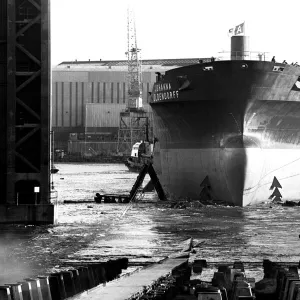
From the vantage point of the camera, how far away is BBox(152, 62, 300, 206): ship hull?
140 ft

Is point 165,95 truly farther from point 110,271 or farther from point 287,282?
point 287,282

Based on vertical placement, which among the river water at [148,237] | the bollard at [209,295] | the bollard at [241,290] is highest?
the bollard at [209,295]

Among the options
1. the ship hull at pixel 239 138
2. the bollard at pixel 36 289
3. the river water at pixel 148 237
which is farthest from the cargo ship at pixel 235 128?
the bollard at pixel 36 289

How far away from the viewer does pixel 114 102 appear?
192000 mm

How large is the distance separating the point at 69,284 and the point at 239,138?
93.4 ft

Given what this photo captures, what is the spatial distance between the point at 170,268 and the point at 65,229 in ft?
48.8

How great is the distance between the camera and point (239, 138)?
140 feet

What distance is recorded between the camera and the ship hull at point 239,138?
42625 millimetres

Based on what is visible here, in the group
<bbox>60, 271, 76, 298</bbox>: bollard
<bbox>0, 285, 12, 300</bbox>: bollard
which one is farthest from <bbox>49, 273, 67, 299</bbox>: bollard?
<bbox>0, 285, 12, 300</bbox>: bollard

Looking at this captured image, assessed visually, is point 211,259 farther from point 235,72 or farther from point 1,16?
point 235,72

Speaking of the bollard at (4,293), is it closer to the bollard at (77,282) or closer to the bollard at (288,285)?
the bollard at (77,282)

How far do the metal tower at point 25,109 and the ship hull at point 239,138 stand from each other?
13044 millimetres

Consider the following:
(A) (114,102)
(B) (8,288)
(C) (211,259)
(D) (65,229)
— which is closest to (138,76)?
(A) (114,102)

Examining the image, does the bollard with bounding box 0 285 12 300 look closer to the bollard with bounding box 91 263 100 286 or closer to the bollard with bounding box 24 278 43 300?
the bollard with bounding box 24 278 43 300
